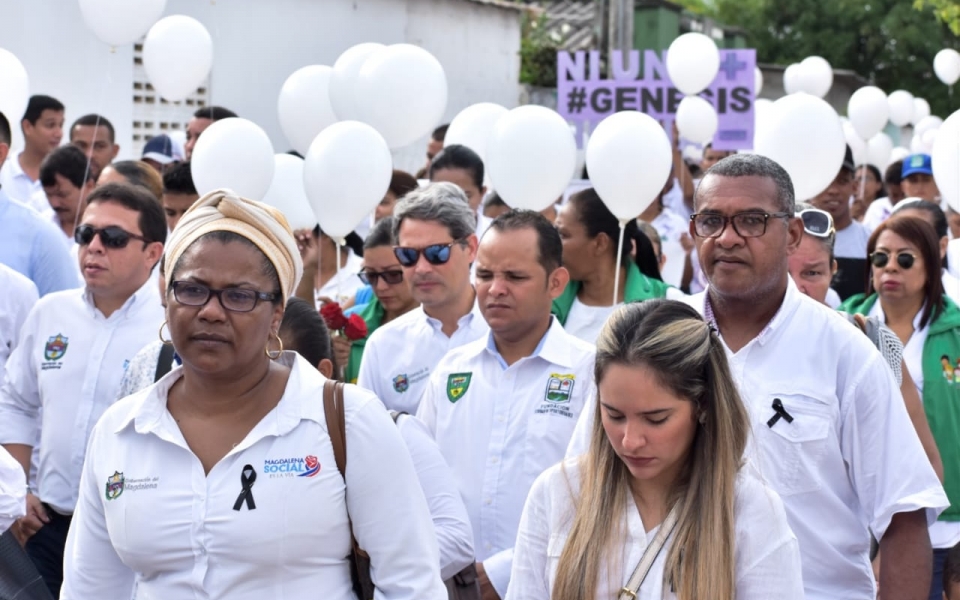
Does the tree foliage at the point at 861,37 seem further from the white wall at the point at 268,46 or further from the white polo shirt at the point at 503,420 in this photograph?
the white polo shirt at the point at 503,420

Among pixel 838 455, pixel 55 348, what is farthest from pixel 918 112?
pixel 838 455

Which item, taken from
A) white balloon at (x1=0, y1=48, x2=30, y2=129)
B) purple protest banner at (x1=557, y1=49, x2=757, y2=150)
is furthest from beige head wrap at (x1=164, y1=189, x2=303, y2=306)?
purple protest banner at (x1=557, y1=49, x2=757, y2=150)

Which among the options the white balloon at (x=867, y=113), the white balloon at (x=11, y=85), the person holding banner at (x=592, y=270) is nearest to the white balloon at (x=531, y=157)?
the person holding banner at (x=592, y=270)

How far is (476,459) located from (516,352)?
0.41 meters

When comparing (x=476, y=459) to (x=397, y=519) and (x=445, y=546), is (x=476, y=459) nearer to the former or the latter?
(x=445, y=546)

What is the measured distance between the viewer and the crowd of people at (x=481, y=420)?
9.51ft

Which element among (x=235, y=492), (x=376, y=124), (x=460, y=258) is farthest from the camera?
(x=376, y=124)

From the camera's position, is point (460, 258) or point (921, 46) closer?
point (460, 258)

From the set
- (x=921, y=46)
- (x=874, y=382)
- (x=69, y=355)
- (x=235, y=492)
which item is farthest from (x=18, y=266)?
(x=921, y=46)

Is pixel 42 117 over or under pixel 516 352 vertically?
over

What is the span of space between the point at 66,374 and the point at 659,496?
2929mm

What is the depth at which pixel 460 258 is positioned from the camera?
5535 millimetres

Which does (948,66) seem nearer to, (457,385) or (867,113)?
(867,113)

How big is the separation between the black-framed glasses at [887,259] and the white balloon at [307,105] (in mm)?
4122
